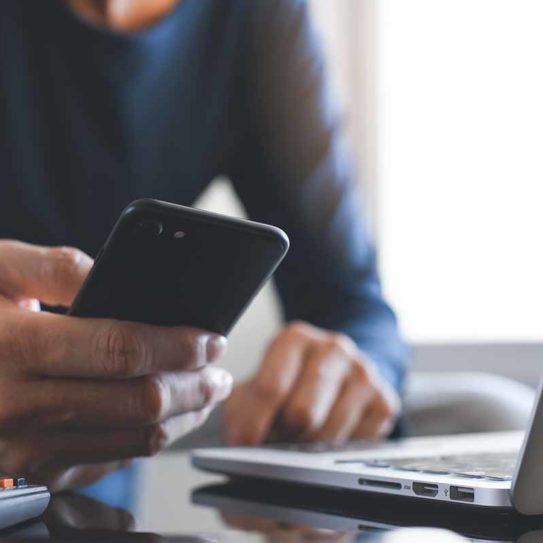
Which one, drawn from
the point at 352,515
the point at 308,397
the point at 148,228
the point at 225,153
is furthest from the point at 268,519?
the point at 225,153

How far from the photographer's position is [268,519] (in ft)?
1.47

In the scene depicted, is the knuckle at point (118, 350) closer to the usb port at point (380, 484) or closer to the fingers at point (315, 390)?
the usb port at point (380, 484)

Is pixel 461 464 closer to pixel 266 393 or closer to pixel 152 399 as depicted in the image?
pixel 152 399

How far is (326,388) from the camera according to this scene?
0.80m

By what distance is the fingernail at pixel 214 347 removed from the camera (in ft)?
1.67

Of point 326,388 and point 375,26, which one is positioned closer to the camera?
point 326,388

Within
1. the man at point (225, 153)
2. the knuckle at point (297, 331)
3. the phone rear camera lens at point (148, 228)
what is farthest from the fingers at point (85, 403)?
the knuckle at point (297, 331)

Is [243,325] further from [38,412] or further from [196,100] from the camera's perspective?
[38,412]

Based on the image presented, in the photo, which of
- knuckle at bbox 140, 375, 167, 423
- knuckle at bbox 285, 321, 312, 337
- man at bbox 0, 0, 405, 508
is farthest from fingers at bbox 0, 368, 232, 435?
knuckle at bbox 285, 321, 312, 337

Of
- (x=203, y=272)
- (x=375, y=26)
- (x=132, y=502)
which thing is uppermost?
(x=375, y=26)

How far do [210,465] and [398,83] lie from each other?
167cm

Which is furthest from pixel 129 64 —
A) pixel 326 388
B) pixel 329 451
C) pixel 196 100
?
pixel 329 451

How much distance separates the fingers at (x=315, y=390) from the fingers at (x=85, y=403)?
29 cm

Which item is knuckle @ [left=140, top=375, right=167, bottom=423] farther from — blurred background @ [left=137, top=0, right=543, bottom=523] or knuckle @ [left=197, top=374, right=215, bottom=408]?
blurred background @ [left=137, top=0, right=543, bottom=523]
